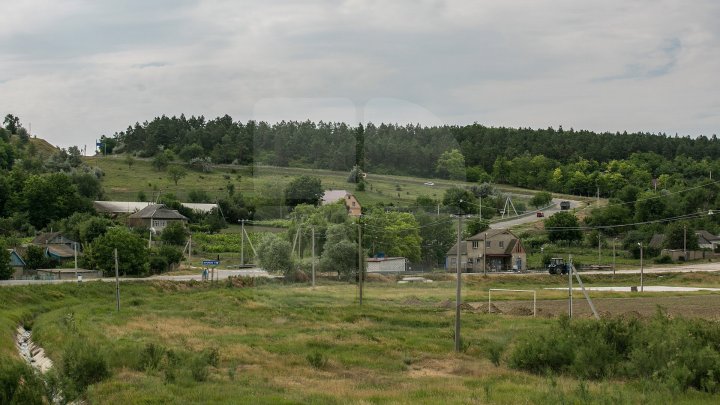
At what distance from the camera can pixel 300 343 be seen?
32.7 m

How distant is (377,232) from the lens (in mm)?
44812

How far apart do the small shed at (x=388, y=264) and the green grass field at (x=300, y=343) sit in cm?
196

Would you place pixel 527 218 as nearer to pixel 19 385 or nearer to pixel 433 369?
pixel 433 369

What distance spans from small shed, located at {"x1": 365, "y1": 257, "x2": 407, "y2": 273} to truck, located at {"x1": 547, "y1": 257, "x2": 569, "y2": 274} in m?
31.8

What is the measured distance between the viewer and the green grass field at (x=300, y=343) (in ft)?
69.4

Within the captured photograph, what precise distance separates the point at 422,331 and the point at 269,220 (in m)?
9.29

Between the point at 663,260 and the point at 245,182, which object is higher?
the point at 245,182

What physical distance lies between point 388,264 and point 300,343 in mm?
18417

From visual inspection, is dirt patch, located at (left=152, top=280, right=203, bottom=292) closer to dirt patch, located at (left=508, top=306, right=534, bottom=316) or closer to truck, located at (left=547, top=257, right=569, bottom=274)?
dirt patch, located at (left=508, top=306, right=534, bottom=316)

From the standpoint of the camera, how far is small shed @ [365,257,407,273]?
49.9 m

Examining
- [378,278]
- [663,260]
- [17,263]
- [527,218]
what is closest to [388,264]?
[378,278]

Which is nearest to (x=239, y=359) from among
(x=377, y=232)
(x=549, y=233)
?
(x=377, y=232)

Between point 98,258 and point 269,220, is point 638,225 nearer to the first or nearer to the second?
point 98,258

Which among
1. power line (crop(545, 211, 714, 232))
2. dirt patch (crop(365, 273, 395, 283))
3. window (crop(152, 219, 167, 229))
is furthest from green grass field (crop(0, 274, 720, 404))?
window (crop(152, 219, 167, 229))
